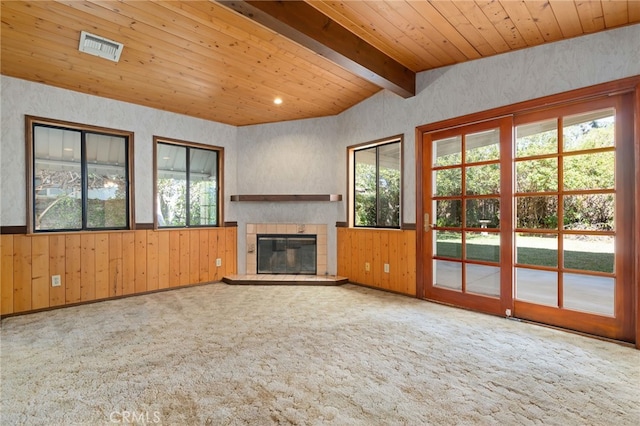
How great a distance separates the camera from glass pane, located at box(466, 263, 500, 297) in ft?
11.0

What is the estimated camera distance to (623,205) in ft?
8.59

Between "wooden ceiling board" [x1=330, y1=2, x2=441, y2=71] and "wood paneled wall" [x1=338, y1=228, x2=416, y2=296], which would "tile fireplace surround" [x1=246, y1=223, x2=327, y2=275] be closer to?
"wood paneled wall" [x1=338, y1=228, x2=416, y2=296]

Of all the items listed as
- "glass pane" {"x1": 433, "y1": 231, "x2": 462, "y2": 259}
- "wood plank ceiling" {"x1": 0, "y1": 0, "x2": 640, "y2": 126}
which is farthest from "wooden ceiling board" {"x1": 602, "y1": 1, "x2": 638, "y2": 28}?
"glass pane" {"x1": 433, "y1": 231, "x2": 462, "y2": 259}

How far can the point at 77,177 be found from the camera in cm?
396

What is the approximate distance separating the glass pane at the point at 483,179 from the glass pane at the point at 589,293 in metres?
1.04

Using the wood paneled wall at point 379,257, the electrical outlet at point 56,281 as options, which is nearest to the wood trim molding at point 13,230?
the electrical outlet at point 56,281

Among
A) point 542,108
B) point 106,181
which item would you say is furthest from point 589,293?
→ point 106,181

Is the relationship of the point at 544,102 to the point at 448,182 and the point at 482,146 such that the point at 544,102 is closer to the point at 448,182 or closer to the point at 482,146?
the point at 482,146

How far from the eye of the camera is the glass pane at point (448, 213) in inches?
144

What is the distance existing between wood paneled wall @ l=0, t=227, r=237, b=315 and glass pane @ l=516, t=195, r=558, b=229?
4067 millimetres

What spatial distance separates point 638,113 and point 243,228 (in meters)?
4.84

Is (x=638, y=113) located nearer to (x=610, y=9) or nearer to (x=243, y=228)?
(x=610, y=9)

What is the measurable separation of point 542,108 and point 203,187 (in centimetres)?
455

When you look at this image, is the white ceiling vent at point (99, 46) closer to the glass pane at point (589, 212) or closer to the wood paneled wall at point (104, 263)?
the wood paneled wall at point (104, 263)
